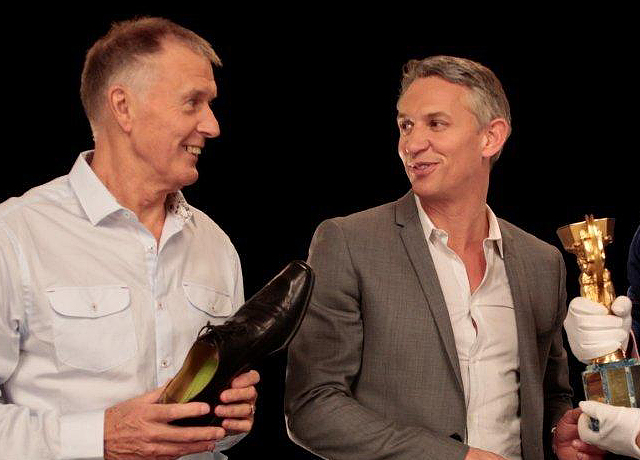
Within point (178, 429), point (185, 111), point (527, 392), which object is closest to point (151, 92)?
point (185, 111)

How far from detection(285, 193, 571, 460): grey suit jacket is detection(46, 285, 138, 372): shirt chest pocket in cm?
53

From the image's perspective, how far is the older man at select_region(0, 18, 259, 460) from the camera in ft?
7.07

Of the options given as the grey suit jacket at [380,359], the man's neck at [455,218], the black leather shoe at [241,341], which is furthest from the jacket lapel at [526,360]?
the black leather shoe at [241,341]

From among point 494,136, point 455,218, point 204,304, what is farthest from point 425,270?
point 204,304

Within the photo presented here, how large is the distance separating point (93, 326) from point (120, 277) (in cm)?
14

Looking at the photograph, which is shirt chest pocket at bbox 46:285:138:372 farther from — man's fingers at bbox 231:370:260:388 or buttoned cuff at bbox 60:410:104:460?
man's fingers at bbox 231:370:260:388

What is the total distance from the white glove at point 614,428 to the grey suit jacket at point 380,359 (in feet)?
0.58

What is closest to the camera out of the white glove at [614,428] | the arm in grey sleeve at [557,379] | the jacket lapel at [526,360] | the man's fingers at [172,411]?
the man's fingers at [172,411]

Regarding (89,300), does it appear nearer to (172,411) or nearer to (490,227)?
(172,411)

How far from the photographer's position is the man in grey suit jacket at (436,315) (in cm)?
259

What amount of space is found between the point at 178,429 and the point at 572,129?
8.52 ft

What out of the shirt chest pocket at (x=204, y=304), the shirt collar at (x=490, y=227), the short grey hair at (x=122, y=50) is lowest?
the shirt chest pocket at (x=204, y=304)

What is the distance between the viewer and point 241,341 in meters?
2.24

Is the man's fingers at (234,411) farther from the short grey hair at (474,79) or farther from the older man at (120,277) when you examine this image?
the short grey hair at (474,79)
